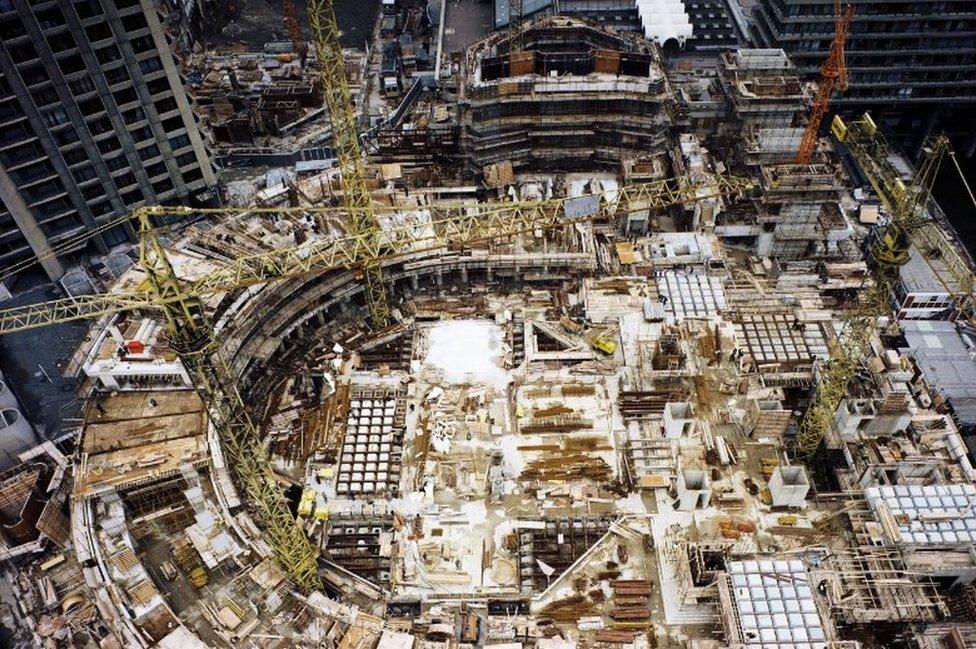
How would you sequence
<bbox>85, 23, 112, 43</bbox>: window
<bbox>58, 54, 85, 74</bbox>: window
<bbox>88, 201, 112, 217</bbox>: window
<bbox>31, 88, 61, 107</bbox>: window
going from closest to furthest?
<bbox>31, 88, 61, 107</bbox>: window
<bbox>85, 23, 112, 43</bbox>: window
<bbox>58, 54, 85, 74</bbox>: window
<bbox>88, 201, 112, 217</bbox>: window

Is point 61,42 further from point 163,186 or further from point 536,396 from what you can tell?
point 536,396

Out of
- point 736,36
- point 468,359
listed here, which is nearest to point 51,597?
point 468,359

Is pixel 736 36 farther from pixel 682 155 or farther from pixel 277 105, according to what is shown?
pixel 277 105

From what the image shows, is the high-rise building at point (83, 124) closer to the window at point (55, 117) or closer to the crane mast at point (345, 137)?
the window at point (55, 117)

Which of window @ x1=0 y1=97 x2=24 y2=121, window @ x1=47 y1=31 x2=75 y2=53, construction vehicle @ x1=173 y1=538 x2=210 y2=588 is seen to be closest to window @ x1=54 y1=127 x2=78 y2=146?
window @ x1=0 y1=97 x2=24 y2=121

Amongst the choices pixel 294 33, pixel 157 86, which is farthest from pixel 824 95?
pixel 294 33

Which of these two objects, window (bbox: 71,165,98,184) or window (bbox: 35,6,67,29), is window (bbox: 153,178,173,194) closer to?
window (bbox: 71,165,98,184)

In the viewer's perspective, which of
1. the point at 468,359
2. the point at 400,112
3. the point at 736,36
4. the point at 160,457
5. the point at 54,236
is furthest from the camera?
the point at 736,36
